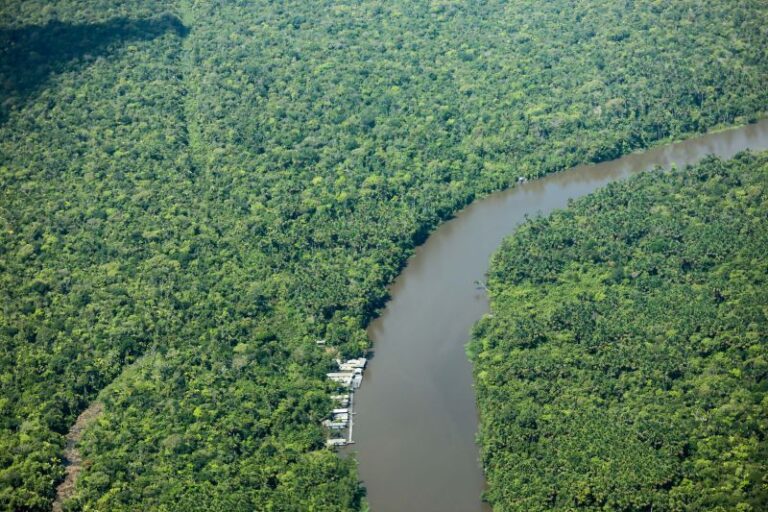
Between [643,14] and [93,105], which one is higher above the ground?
[643,14]

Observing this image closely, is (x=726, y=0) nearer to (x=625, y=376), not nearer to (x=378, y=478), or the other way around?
(x=625, y=376)

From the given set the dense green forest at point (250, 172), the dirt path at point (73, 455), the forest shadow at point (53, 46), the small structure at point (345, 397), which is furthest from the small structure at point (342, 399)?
the forest shadow at point (53, 46)

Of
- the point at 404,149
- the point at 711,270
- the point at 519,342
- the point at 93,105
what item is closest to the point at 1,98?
the point at 93,105

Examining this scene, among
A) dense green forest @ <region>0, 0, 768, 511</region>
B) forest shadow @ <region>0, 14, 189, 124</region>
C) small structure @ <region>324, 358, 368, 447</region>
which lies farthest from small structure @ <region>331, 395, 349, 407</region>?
forest shadow @ <region>0, 14, 189, 124</region>

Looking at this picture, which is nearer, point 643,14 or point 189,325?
point 189,325

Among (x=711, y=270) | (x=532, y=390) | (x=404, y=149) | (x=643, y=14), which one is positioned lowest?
(x=532, y=390)

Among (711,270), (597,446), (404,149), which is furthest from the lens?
(404,149)

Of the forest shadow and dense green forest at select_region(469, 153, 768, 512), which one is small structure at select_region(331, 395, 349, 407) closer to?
dense green forest at select_region(469, 153, 768, 512)
